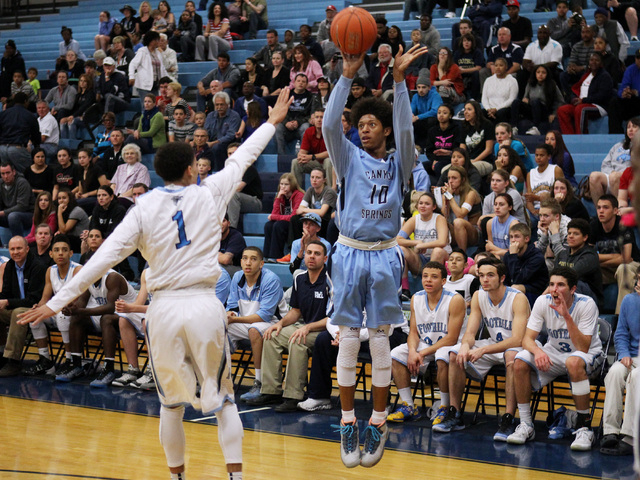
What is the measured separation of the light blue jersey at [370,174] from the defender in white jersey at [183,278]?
85 centimetres

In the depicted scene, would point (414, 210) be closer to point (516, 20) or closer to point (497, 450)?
point (497, 450)

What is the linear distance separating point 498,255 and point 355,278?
12.8 ft

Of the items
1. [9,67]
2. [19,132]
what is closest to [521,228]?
[19,132]

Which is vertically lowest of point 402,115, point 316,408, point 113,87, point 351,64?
point 316,408

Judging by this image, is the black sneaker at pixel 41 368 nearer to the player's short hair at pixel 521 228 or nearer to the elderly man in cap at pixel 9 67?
the player's short hair at pixel 521 228

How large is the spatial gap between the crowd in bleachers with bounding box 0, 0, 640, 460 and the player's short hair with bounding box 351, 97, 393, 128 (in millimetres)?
3261

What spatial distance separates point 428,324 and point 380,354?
8.60 ft

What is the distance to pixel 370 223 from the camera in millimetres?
5273

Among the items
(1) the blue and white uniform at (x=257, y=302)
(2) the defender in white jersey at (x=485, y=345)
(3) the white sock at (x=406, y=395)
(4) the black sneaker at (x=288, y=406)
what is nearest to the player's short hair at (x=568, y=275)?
(2) the defender in white jersey at (x=485, y=345)

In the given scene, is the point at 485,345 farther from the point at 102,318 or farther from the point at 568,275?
the point at 102,318

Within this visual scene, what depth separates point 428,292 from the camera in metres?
7.96

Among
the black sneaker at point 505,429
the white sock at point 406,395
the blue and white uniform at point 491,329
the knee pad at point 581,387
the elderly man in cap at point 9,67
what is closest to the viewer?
the knee pad at point 581,387

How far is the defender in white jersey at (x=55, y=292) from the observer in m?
9.72

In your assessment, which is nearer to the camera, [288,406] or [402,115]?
[402,115]
